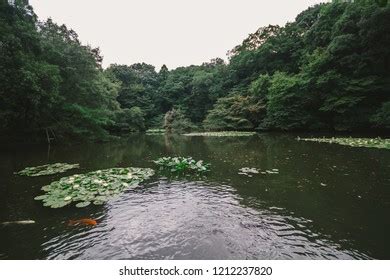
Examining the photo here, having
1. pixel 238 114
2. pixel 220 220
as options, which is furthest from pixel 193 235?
pixel 238 114

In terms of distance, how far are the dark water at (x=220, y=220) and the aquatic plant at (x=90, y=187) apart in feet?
0.96

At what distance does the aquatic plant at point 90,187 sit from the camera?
Result: 20.7 feet

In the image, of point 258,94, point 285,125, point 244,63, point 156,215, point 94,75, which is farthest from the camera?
point 244,63

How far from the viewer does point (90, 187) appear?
23.7 feet

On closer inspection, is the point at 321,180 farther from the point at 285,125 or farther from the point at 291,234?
the point at 285,125

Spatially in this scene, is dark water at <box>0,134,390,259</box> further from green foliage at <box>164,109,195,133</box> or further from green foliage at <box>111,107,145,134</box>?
green foliage at <box>164,109,195,133</box>

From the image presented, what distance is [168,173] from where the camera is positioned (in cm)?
941

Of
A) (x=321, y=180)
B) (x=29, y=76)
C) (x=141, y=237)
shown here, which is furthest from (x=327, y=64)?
(x=141, y=237)

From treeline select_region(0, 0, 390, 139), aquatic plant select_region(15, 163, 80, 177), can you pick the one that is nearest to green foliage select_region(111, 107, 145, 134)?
treeline select_region(0, 0, 390, 139)

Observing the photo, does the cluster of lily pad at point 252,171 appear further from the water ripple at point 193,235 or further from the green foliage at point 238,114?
the green foliage at point 238,114

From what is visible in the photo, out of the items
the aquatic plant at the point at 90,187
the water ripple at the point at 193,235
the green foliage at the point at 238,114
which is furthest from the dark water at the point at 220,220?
the green foliage at the point at 238,114

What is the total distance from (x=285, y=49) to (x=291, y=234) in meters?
37.3

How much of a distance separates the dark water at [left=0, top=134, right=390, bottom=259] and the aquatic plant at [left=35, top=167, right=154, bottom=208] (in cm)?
29

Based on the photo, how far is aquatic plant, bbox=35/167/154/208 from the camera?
6.30 m
